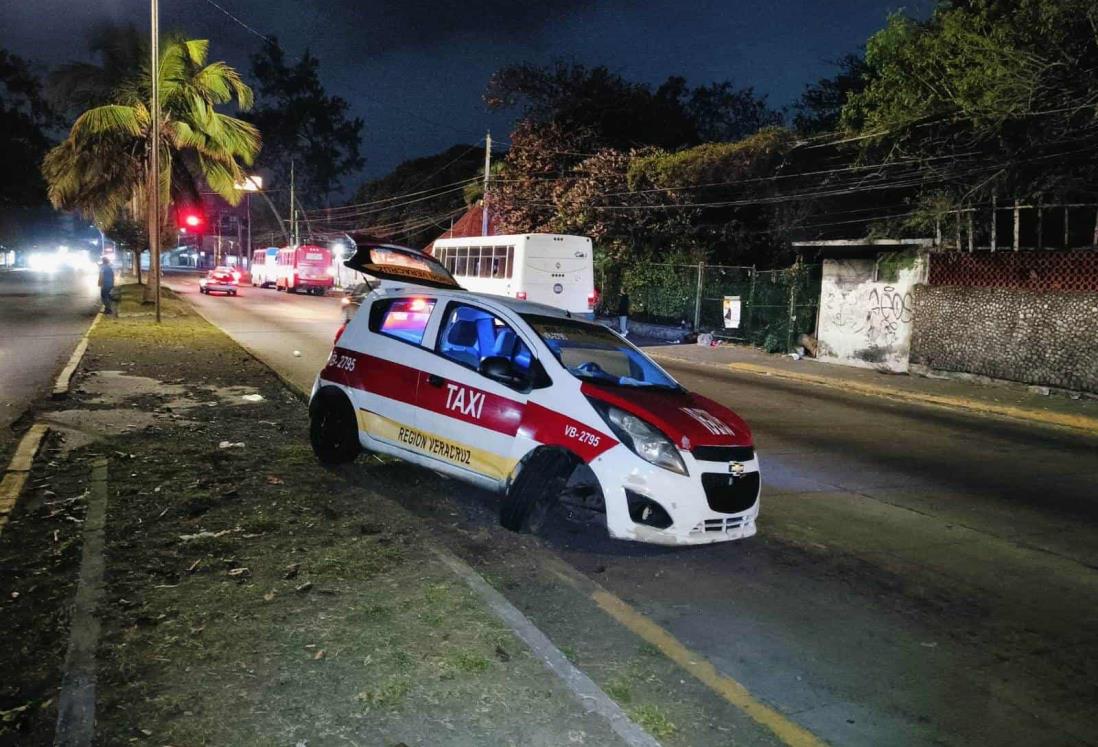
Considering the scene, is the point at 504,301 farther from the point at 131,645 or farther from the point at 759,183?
the point at 759,183

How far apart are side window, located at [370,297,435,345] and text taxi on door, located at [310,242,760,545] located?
1cm

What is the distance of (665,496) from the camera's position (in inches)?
200

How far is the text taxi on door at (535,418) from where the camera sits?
5.18 meters

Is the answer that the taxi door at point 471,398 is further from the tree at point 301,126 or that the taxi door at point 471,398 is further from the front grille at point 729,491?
the tree at point 301,126

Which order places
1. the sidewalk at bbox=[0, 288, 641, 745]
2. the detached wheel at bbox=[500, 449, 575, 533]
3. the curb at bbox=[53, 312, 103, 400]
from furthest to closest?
the curb at bbox=[53, 312, 103, 400] → the detached wheel at bbox=[500, 449, 575, 533] → the sidewalk at bbox=[0, 288, 641, 745]

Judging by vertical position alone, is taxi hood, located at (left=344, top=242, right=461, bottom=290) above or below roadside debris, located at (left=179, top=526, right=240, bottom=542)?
above

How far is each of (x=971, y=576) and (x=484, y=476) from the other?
3.38 m

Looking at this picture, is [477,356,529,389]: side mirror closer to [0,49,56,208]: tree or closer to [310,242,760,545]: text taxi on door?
[310,242,760,545]: text taxi on door

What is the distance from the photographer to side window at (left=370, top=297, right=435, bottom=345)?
6.79m

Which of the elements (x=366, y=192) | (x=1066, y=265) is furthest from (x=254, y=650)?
(x=366, y=192)

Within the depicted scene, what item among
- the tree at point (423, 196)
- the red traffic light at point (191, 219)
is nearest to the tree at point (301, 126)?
the tree at point (423, 196)

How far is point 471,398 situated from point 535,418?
2.21 ft

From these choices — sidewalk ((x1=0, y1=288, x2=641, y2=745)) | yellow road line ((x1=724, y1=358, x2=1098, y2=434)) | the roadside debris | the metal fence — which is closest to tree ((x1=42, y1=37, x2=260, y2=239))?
the metal fence

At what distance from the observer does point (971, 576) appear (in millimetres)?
5473
